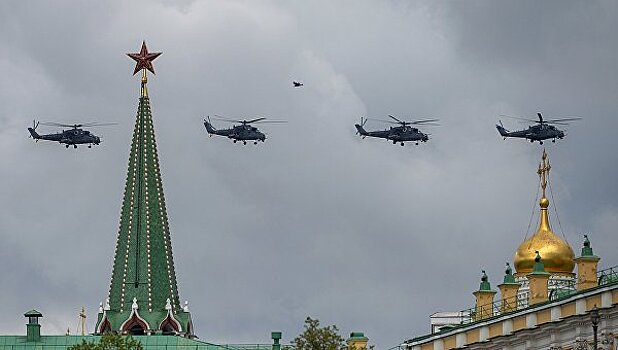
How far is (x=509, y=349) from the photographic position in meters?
183

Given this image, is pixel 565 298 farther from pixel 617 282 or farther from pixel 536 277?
pixel 536 277

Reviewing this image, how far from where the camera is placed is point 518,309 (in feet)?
612

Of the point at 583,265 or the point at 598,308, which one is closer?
the point at 598,308

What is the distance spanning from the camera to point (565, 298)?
587 feet

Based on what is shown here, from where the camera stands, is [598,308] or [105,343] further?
[105,343]

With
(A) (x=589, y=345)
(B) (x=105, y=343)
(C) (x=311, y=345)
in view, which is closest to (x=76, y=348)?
(B) (x=105, y=343)

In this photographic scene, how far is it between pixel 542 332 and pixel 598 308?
6.46m

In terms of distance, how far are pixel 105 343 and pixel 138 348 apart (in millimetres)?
2222

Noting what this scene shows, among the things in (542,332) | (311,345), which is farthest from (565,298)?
(311,345)

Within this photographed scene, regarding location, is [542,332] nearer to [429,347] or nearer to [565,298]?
[565,298]

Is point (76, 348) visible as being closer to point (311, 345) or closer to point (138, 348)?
point (138, 348)

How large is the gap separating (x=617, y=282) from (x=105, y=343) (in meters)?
27.0

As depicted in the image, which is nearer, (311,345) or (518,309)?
(311,345)

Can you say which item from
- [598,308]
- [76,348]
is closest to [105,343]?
[76,348]
